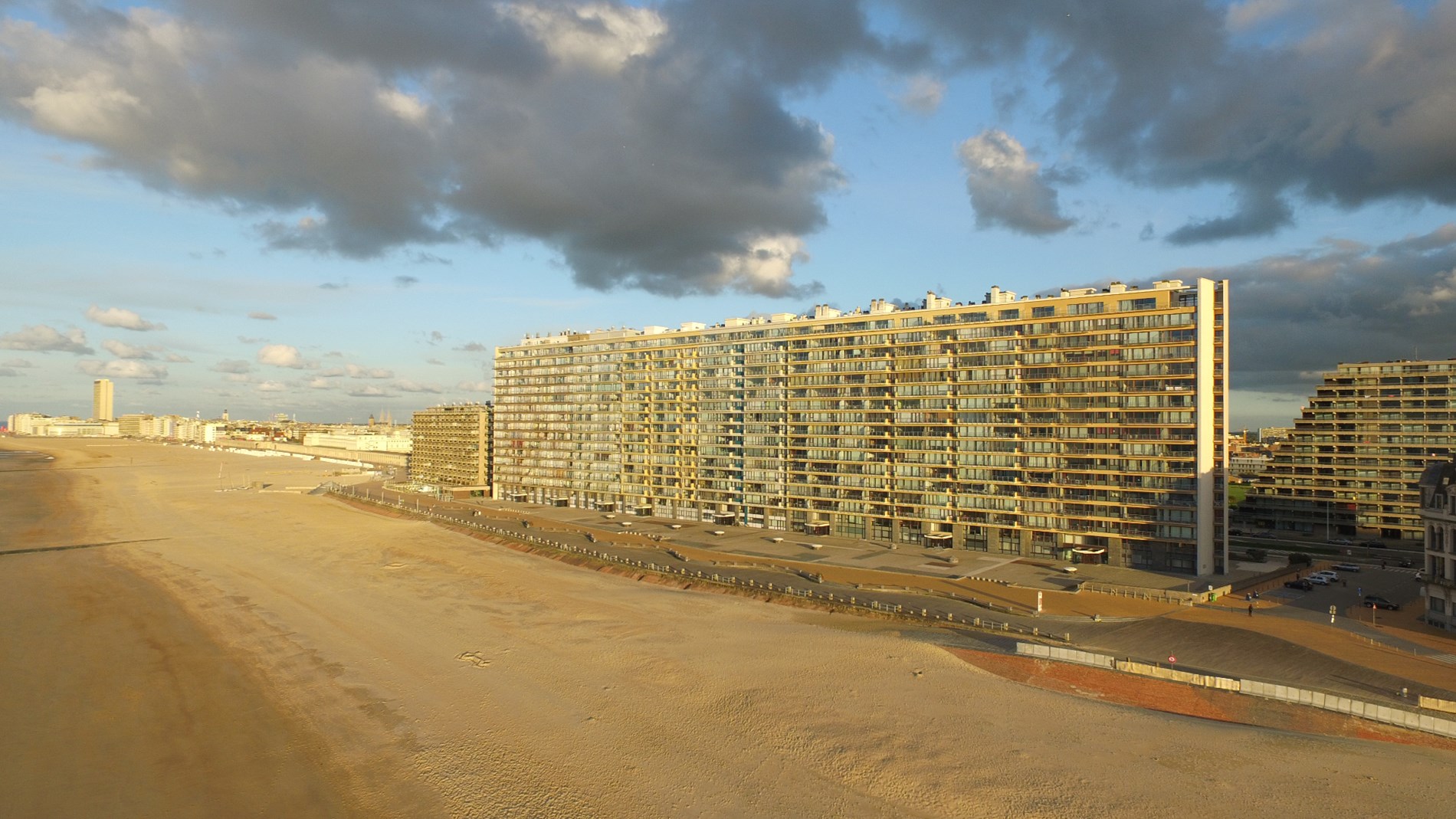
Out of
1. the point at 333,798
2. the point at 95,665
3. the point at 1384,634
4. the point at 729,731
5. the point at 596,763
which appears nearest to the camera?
the point at 333,798

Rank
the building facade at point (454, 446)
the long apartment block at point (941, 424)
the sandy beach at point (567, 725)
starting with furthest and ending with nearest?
1. the building facade at point (454, 446)
2. the long apartment block at point (941, 424)
3. the sandy beach at point (567, 725)

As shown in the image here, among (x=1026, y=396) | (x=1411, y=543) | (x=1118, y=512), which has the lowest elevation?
(x=1411, y=543)

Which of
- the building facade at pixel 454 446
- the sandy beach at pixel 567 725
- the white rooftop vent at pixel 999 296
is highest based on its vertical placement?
the white rooftop vent at pixel 999 296

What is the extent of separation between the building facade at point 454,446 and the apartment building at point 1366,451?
152481 mm

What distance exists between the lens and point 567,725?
3719cm

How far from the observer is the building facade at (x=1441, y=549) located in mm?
53875

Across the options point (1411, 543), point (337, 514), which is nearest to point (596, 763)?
point (337, 514)

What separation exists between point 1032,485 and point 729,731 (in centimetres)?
6237

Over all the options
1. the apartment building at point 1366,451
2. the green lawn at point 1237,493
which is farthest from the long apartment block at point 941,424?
the green lawn at point 1237,493

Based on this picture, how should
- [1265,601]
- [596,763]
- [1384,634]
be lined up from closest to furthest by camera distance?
[596,763] < [1384,634] < [1265,601]

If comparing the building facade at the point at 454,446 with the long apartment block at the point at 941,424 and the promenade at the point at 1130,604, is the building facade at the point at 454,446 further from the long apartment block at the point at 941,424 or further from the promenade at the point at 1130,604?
the promenade at the point at 1130,604

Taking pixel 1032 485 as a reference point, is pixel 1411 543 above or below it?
below

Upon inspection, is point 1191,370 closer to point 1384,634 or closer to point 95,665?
point 1384,634

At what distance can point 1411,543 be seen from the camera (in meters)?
106
